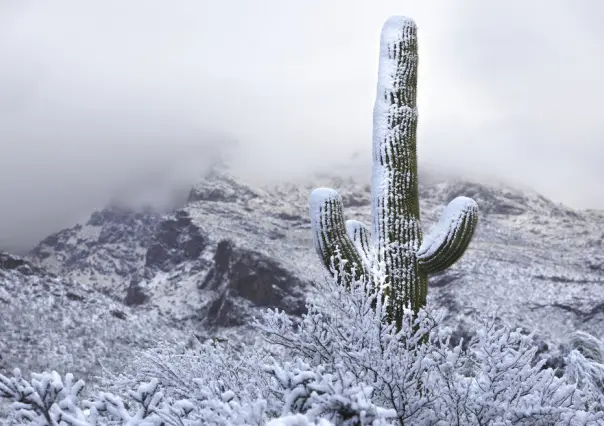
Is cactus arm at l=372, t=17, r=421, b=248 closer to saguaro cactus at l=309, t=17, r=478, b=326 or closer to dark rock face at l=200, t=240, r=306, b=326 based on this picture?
saguaro cactus at l=309, t=17, r=478, b=326

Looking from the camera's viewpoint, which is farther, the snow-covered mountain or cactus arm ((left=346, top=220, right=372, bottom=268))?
the snow-covered mountain

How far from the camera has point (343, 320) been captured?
171 inches

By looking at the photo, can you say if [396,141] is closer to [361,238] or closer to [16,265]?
[361,238]

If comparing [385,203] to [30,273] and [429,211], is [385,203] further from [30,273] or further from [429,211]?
[429,211]

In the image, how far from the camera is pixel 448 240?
6.34 meters

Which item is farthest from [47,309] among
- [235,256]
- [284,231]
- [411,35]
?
[284,231]

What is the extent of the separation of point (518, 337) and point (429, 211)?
197 meters

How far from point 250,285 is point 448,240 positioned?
15037cm

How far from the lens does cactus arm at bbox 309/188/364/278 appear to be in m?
6.29

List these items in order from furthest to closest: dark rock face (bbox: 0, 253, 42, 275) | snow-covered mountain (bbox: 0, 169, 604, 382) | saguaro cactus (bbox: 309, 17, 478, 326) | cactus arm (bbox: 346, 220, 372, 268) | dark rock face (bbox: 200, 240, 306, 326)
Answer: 1. dark rock face (bbox: 200, 240, 306, 326)
2. dark rock face (bbox: 0, 253, 42, 275)
3. snow-covered mountain (bbox: 0, 169, 604, 382)
4. cactus arm (bbox: 346, 220, 372, 268)
5. saguaro cactus (bbox: 309, 17, 478, 326)

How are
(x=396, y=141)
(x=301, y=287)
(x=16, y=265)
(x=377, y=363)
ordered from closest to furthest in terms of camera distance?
(x=377, y=363) < (x=396, y=141) < (x=16, y=265) < (x=301, y=287)

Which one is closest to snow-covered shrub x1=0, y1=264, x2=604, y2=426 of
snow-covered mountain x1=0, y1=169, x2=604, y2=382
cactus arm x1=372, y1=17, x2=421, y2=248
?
cactus arm x1=372, y1=17, x2=421, y2=248

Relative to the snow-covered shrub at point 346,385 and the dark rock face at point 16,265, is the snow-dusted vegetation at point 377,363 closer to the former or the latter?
the snow-covered shrub at point 346,385

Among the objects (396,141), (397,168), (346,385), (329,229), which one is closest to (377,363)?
(346,385)
